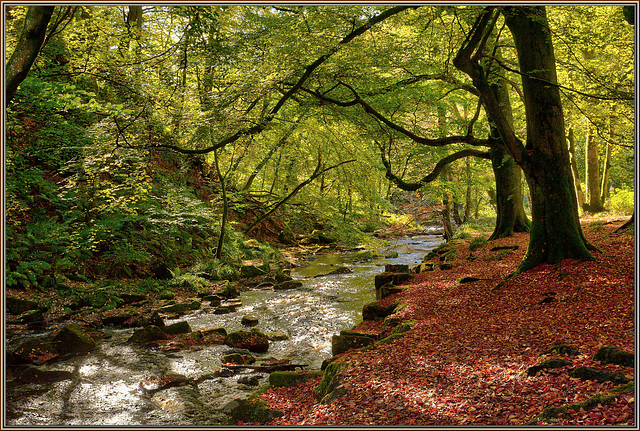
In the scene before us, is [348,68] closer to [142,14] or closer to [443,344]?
[443,344]

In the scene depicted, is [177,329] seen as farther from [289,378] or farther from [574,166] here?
[574,166]

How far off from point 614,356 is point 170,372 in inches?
241

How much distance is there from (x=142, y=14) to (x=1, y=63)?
1263 cm

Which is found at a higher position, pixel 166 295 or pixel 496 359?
pixel 496 359

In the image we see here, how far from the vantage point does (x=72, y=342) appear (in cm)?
740

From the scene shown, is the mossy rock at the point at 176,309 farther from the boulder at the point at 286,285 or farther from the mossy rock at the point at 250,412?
the mossy rock at the point at 250,412

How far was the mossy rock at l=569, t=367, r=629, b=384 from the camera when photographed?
338 cm

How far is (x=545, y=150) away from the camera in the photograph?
7.98 metres

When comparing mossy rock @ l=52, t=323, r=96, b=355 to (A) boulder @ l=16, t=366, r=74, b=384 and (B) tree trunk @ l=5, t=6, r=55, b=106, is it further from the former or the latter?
(B) tree trunk @ l=5, t=6, r=55, b=106

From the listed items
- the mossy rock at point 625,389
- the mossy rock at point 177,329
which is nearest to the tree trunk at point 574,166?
the mossy rock at point 625,389

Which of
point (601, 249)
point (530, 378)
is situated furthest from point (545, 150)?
point (530, 378)

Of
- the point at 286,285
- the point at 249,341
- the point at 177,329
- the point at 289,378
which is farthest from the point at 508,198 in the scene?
the point at 177,329

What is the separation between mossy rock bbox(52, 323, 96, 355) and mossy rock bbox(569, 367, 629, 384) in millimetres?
7748

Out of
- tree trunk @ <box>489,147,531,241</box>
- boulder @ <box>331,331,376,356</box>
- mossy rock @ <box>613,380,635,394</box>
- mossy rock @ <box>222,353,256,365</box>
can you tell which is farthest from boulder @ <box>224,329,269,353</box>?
tree trunk @ <box>489,147,531,241</box>
